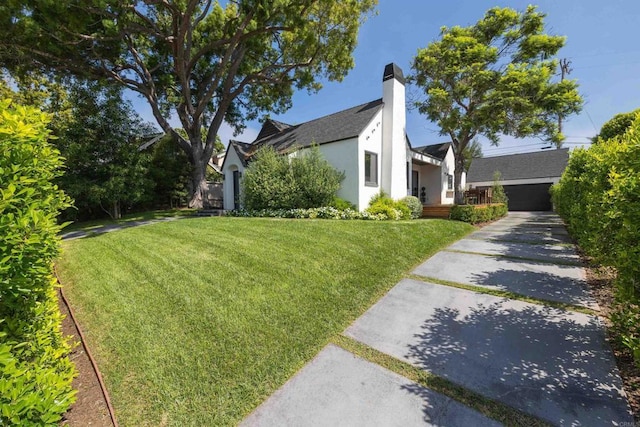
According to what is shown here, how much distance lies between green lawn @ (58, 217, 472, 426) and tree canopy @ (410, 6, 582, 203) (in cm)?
1154

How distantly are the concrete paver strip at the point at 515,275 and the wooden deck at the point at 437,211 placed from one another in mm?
6547

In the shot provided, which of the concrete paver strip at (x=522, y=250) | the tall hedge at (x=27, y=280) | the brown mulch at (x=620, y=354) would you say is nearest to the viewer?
the tall hedge at (x=27, y=280)

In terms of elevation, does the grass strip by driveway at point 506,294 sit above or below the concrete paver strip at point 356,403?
above

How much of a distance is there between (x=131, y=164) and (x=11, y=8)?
23.6ft

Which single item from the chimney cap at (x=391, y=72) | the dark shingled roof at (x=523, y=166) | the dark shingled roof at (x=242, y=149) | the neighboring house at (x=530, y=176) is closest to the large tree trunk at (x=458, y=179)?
the chimney cap at (x=391, y=72)

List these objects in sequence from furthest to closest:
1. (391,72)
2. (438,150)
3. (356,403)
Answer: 1. (438,150)
2. (391,72)
3. (356,403)

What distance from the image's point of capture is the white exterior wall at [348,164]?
11.9 m

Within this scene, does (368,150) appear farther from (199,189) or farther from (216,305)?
(199,189)

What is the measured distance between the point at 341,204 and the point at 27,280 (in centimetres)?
1050

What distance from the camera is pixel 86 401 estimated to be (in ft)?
8.49

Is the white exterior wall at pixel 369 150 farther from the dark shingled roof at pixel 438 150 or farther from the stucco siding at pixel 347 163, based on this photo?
the dark shingled roof at pixel 438 150

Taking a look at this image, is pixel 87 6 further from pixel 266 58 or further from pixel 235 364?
pixel 235 364

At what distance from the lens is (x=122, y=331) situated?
135 inches

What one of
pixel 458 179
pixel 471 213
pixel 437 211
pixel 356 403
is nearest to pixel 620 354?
pixel 356 403
